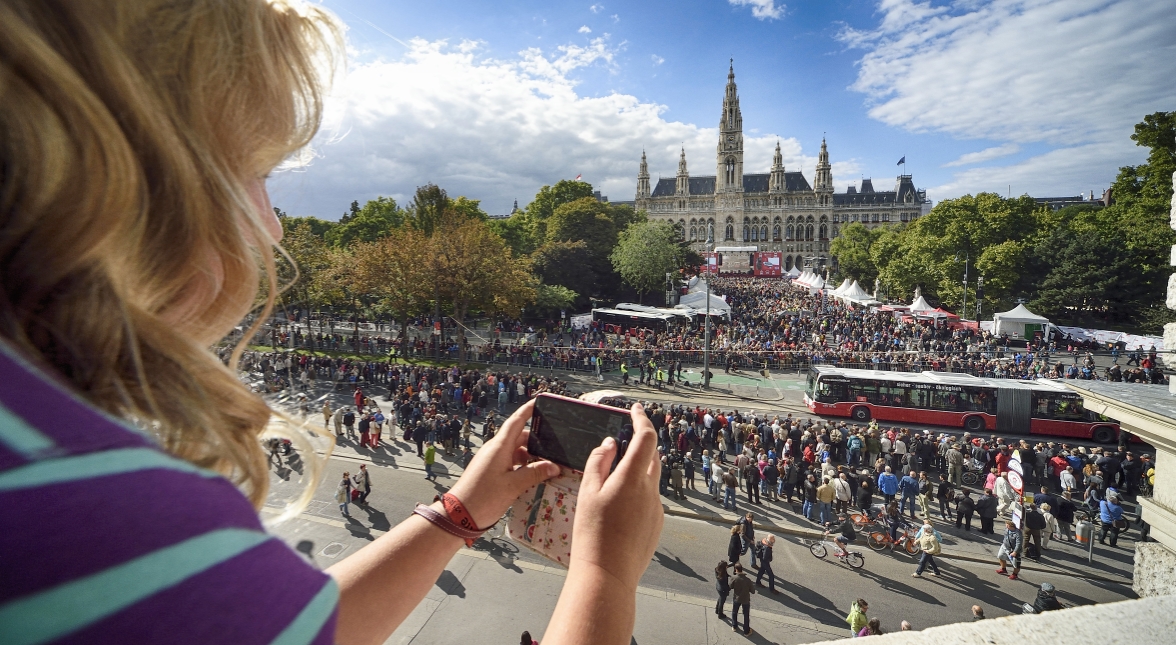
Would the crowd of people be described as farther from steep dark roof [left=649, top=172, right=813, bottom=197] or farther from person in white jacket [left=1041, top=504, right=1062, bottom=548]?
steep dark roof [left=649, top=172, right=813, bottom=197]

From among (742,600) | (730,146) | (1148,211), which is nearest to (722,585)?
(742,600)

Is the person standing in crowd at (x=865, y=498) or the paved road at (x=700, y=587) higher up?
the person standing in crowd at (x=865, y=498)

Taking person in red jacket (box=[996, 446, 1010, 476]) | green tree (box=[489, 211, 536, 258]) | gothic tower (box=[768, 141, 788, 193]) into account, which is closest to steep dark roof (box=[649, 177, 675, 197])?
gothic tower (box=[768, 141, 788, 193])

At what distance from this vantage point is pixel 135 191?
2.26 ft

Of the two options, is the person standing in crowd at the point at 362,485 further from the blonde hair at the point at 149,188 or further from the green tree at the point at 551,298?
the green tree at the point at 551,298

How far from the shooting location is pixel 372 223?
167ft

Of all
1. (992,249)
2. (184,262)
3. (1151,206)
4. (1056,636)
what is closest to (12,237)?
(184,262)

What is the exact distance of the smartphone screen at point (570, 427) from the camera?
1859 millimetres

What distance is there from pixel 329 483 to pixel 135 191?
14687 millimetres

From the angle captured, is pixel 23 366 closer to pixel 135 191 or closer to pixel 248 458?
pixel 135 191

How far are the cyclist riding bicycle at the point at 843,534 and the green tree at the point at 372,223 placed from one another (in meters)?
43.3

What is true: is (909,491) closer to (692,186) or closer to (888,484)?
(888,484)

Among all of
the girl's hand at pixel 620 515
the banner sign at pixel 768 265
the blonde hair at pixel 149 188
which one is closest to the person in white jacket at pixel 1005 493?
the girl's hand at pixel 620 515

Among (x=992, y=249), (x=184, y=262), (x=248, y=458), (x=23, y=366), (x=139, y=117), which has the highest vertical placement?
(x=992, y=249)
